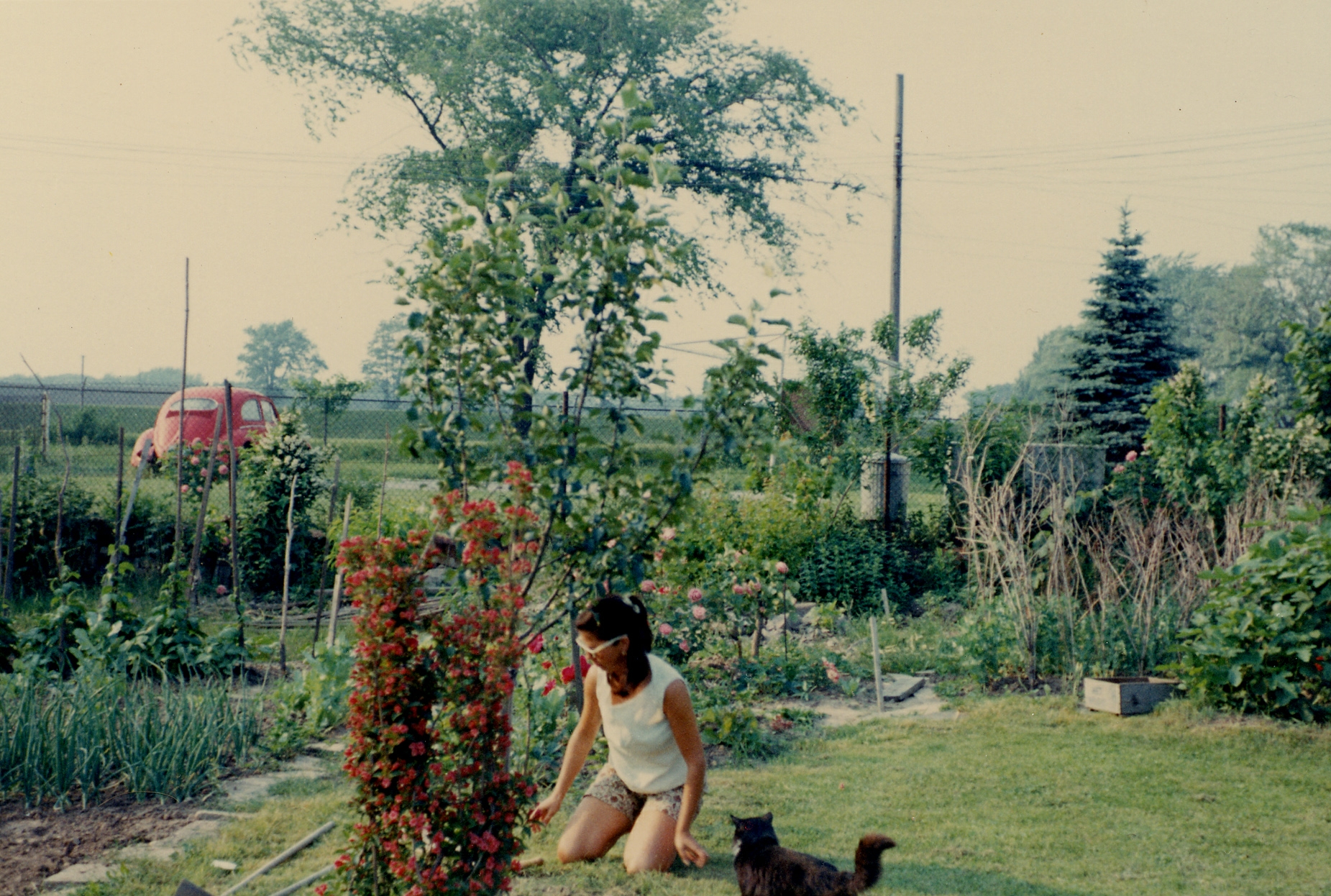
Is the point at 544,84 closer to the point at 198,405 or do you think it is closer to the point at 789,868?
the point at 198,405

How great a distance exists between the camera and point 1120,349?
17.1 m

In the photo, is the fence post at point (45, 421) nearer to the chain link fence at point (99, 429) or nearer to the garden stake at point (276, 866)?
the chain link fence at point (99, 429)

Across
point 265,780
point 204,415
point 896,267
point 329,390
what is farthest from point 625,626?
point 329,390

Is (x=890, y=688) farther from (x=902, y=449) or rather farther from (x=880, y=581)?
(x=902, y=449)

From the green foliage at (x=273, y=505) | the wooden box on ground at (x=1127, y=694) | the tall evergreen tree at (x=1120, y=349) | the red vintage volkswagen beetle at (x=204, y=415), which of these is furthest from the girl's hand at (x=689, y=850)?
the tall evergreen tree at (x=1120, y=349)

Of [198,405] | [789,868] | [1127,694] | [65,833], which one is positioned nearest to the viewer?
[789,868]

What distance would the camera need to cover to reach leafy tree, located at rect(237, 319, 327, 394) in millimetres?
69000

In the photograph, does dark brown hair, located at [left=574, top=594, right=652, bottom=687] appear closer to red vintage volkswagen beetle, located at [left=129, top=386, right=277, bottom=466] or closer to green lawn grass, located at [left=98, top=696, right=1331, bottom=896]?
green lawn grass, located at [left=98, top=696, right=1331, bottom=896]

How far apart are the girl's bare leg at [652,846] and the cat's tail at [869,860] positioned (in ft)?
2.83

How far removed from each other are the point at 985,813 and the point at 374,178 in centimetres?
1902

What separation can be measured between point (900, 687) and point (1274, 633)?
203 centimetres

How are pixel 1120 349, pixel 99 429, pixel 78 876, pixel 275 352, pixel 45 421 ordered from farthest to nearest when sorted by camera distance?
pixel 275 352 → pixel 99 429 → pixel 1120 349 → pixel 45 421 → pixel 78 876

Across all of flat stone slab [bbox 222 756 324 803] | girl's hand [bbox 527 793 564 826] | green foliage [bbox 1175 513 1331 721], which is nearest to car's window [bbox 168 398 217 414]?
flat stone slab [bbox 222 756 324 803]

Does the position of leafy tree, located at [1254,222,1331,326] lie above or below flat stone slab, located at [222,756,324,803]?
above
